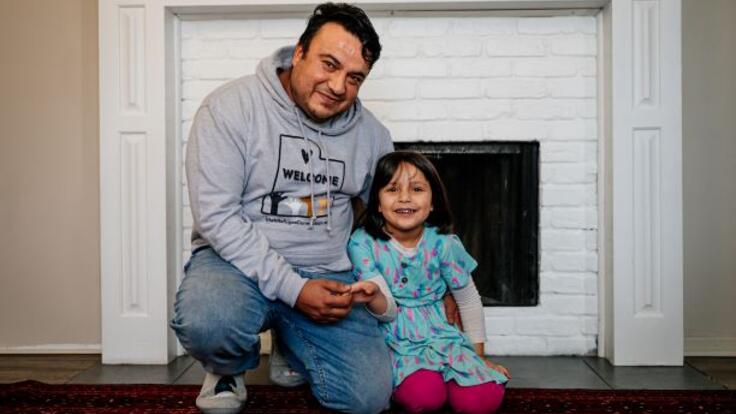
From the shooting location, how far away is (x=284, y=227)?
172 cm

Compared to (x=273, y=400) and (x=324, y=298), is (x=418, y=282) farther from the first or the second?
(x=273, y=400)

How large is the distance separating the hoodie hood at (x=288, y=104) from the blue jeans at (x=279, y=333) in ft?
1.20

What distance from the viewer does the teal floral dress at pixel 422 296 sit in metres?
1.72

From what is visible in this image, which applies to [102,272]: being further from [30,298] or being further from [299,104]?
[299,104]

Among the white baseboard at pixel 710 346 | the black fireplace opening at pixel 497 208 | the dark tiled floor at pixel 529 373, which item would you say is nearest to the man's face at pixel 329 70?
the black fireplace opening at pixel 497 208

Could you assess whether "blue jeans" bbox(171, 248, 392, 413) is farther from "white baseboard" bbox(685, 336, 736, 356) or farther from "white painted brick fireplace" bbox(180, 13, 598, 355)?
"white baseboard" bbox(685, 336, 736, 356)

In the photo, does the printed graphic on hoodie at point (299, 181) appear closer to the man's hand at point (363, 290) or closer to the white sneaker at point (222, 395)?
the man's hand at point (363, 290)

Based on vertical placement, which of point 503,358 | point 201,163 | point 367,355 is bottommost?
point 503,358

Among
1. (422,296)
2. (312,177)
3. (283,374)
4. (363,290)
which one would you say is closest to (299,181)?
(312,177)

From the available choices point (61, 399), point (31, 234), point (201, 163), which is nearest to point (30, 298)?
point (31, 234)

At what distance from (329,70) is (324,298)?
1.68 ft

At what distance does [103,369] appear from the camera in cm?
213

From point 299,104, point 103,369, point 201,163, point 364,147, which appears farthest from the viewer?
point 103,369

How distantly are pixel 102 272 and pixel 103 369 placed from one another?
0.94 ft
